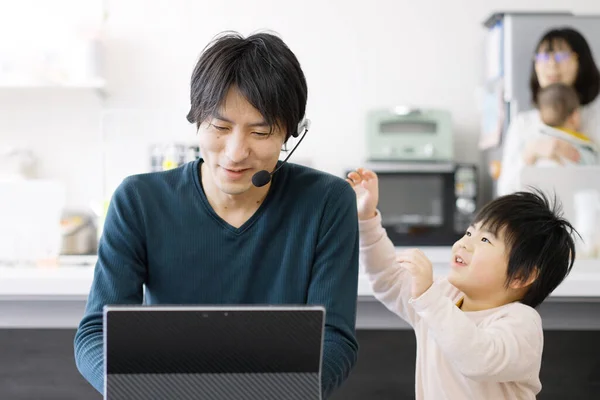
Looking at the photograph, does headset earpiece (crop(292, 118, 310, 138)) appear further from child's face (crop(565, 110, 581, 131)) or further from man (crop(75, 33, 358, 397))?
child's face (crop(565, 110, 581, 131))

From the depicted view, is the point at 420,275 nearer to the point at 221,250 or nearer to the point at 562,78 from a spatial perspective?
the point at 221,250

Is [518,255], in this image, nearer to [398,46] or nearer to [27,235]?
[27,235]

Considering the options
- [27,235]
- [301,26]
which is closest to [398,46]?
[301,26]

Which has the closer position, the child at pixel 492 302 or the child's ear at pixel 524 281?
the child at pixel 492 302

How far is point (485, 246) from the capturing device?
1432 mm

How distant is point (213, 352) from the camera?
0.93 m

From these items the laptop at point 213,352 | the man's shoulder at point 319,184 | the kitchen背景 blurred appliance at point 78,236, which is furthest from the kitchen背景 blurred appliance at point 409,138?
the laptop at point 213,352

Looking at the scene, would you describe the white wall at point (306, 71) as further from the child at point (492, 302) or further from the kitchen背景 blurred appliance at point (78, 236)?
the child at point (492, 302)

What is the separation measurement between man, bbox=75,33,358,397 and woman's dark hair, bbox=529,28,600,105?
2.06 m

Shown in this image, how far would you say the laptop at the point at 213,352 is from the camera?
90 cm

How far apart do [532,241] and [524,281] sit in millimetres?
72

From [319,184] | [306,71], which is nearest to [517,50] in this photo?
[306,71]

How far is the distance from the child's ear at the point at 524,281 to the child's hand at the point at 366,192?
32 cm

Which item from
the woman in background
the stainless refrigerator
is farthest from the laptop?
the stainless refrigerator
